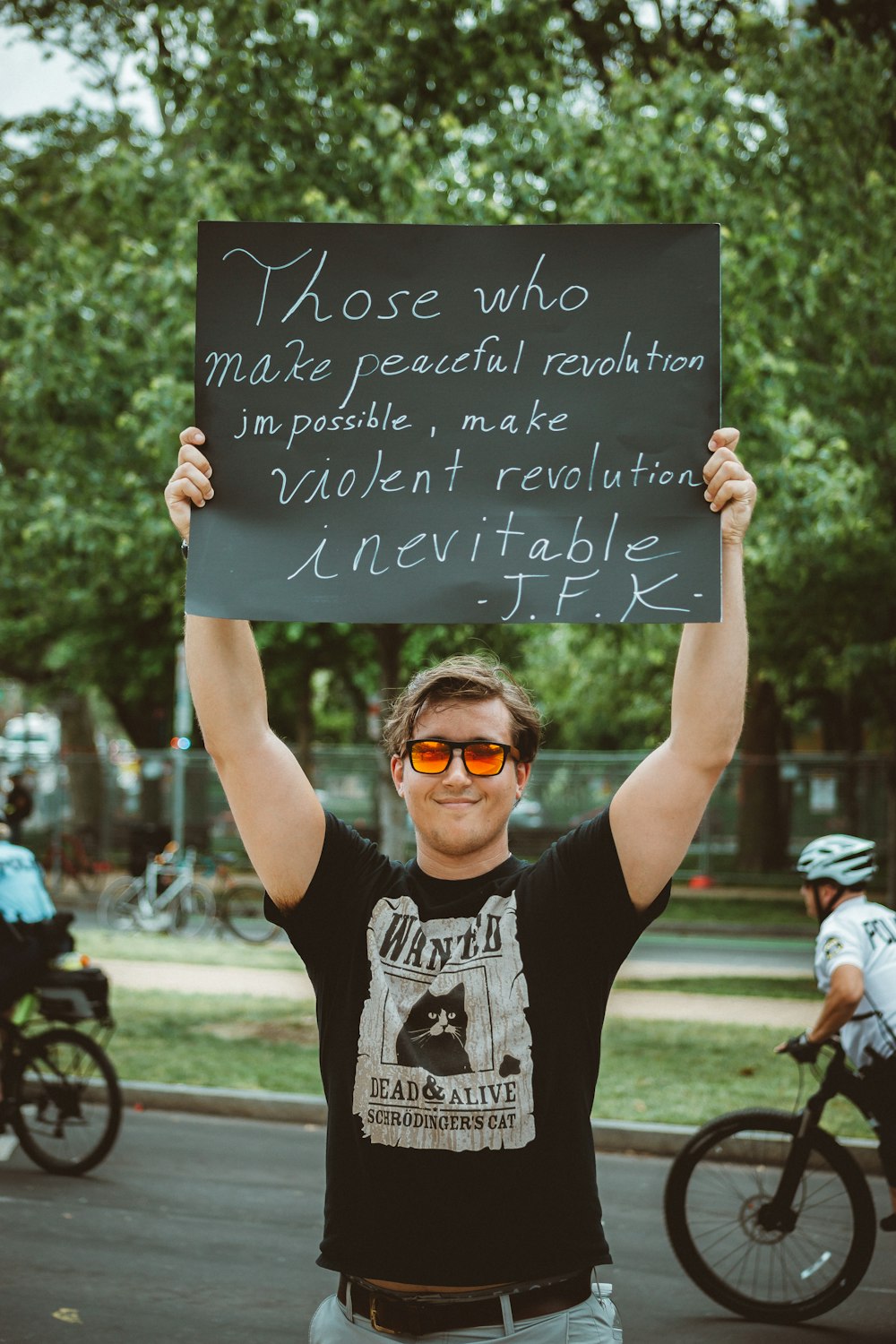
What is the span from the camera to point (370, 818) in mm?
26344

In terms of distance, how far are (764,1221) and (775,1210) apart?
6 centimetres

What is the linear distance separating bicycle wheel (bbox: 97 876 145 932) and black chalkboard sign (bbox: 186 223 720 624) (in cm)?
1720

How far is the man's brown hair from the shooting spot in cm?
265

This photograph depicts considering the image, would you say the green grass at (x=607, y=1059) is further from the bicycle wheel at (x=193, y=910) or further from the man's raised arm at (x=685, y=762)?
the man's raised arm at (x=685, y=762)

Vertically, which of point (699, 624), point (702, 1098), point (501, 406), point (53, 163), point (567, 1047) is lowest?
point (702, 1098)

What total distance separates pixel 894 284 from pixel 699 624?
10831 mm

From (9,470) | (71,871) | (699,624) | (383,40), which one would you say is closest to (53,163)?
(9,470)

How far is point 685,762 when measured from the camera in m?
2.48

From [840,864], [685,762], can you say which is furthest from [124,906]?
[685,762]

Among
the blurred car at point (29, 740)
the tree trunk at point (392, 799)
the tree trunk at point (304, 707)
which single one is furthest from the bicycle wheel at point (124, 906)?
the blurred car at point (29, 740)

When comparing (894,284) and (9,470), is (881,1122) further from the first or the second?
(9,470)

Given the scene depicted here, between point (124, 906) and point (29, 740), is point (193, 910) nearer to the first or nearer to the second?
point (124, 906)

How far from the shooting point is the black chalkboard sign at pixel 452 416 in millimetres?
2783

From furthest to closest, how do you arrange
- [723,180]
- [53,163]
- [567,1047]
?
[53,163]
[723,180]
[567,1047]
